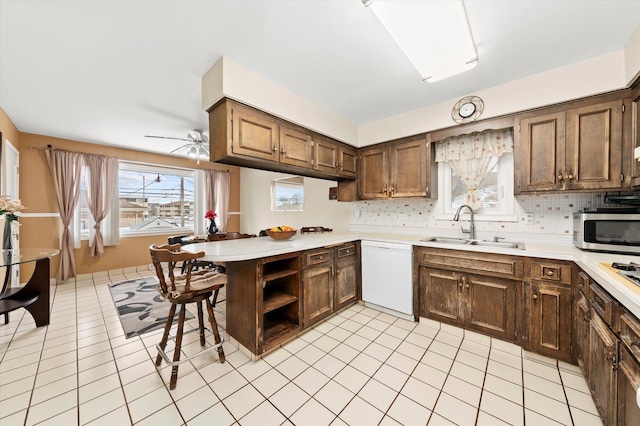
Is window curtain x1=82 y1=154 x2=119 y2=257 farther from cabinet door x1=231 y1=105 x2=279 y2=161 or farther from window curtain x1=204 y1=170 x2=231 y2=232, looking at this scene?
cabinet door x1=231 y1=105 x2=279 y2=161

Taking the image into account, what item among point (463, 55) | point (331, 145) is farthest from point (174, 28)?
point (463, 55)

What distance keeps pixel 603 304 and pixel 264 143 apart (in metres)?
2.53

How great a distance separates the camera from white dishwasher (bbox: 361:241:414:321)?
260cm

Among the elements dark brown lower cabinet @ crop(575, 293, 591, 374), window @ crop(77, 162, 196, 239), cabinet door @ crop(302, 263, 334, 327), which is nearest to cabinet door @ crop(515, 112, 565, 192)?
dark brown lower cabinet @ crop(575, 293, 591, 374)

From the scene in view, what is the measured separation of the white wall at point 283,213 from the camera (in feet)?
12.6

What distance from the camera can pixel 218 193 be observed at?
5.88m

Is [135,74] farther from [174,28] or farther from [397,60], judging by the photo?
[397,60]

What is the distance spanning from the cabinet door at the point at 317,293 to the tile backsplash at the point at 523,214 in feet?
4.31

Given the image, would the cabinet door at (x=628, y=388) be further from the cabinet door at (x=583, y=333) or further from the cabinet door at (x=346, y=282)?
the cabinet door at (x=346, y=282)

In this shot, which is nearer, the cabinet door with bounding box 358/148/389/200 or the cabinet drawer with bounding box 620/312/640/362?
the cabinet drawer with bounding box 620/312/640/362

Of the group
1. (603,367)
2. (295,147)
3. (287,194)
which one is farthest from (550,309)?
(287,194)

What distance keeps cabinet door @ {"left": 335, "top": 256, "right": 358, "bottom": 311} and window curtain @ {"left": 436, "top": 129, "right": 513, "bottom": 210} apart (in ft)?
→ 4.97

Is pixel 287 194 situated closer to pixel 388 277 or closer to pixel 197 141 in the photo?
pixel 197 141

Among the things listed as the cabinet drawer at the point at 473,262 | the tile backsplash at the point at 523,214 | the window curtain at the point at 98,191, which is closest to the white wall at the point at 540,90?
the tile backsplash at the point at 523,214
